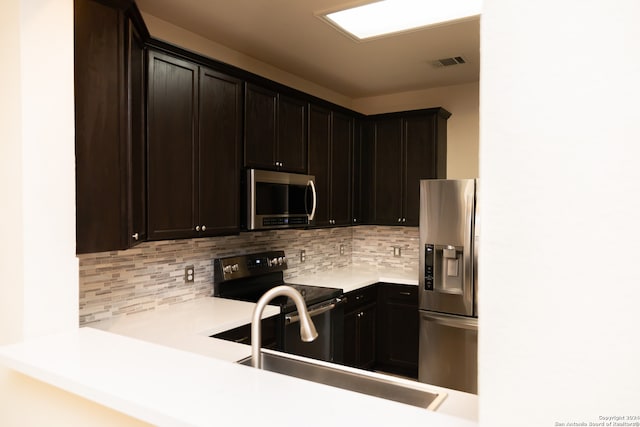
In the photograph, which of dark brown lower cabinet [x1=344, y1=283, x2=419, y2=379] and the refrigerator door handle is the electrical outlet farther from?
the refrigerator door handle

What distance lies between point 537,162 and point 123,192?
1.84 meters

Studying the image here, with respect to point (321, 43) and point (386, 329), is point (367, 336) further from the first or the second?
point (321, 43)

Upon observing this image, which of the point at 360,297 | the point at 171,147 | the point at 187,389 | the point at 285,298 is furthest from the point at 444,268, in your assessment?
the point at 187,389

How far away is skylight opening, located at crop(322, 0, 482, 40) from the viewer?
236 cm

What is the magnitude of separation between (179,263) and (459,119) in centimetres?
303

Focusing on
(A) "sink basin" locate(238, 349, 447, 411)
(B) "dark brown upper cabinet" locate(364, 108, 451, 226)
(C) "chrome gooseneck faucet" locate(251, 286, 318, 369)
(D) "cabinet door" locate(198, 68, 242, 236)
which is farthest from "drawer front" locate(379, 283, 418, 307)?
(C) "chrome gooseneck faucet" locate(251, 286, 318, 369)

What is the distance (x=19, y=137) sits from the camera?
5.00ft

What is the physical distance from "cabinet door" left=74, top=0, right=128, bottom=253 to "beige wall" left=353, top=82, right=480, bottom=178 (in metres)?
3.25

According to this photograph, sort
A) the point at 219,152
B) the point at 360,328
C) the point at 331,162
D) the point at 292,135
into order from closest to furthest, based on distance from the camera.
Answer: the point at 219,152 < the point at 292,135 < the point at 360,328 < the point at 331,162

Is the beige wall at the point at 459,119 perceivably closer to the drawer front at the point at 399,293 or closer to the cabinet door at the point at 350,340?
the drawer front at the point at 399,293

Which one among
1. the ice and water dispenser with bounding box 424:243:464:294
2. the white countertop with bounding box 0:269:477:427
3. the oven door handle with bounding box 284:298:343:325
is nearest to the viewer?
the white countertop with bounding box 0:269:477:427

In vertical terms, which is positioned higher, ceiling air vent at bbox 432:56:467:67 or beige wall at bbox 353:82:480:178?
ceiling air vent at bbox 432:56:467:67

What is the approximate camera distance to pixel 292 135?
3430mm

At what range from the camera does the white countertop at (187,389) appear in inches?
35.1
